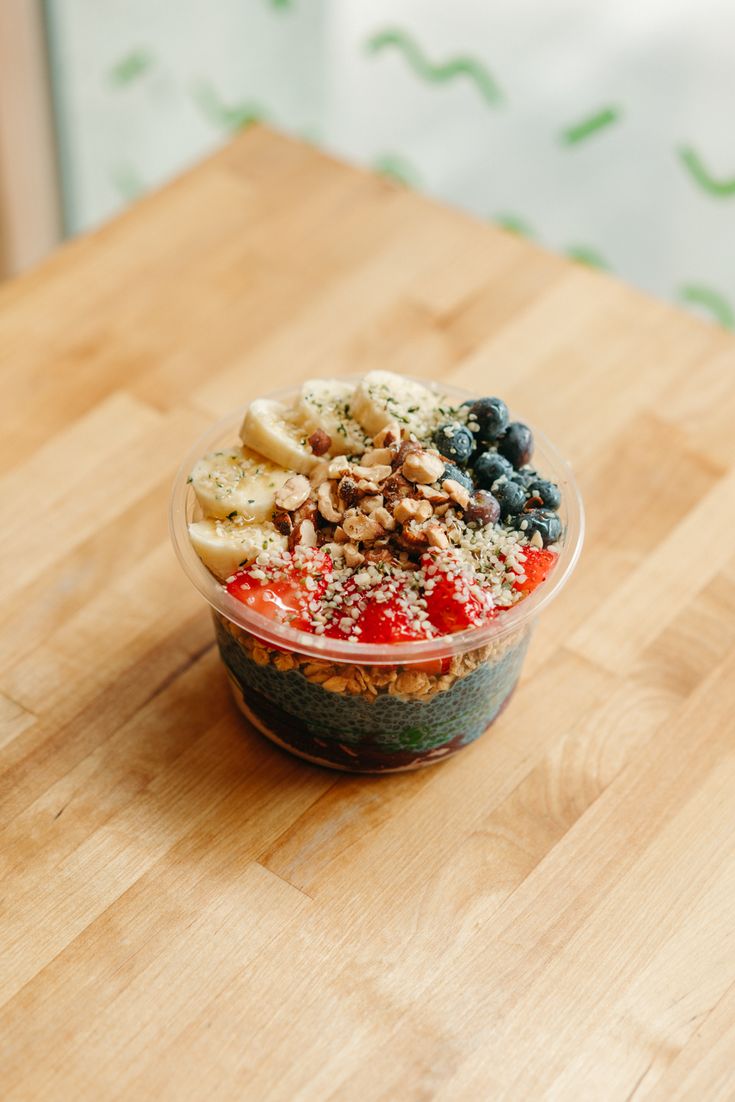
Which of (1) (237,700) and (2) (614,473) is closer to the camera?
(1) (237,700)

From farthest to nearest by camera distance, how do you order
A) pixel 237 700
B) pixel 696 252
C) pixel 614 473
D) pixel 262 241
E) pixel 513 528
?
1. pixel 696 252
2. pixel 262 241
3. pixel 614 473
4. pixel 237 700
5. pixel 513 528

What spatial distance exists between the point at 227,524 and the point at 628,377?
0.69 meters

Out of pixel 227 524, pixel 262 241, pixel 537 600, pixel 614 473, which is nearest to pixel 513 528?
pixel 537 600

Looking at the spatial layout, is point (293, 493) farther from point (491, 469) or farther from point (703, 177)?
point (703, 177)

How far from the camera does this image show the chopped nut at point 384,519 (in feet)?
3.26

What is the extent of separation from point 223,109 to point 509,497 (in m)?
1.71

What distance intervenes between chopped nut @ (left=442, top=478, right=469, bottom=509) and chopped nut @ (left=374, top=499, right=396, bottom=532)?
0.18ft

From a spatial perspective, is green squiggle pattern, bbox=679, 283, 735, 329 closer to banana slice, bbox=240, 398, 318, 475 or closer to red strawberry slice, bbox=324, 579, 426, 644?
banana slice, bbox=240, 398, 318, 475

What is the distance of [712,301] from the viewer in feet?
6.83

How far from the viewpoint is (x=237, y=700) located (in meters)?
1.14

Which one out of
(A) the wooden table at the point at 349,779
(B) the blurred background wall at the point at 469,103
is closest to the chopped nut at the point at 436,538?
(A) the wooden table at the point at 349,779

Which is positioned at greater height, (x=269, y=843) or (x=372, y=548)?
(x=372, y=548)

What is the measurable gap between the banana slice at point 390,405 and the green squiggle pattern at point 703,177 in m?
1.05

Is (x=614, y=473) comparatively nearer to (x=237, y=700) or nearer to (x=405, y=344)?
(x=405, y=344)
